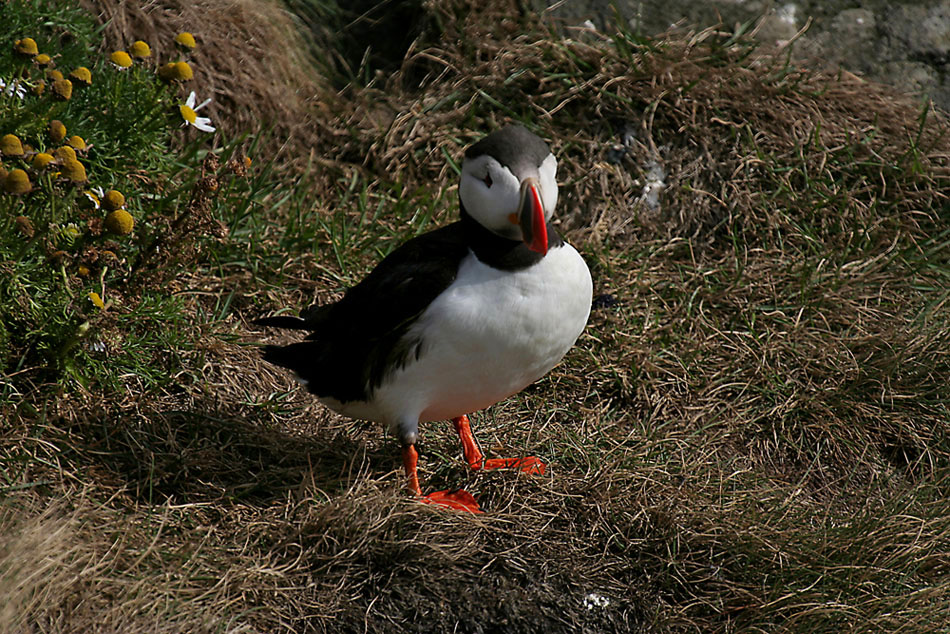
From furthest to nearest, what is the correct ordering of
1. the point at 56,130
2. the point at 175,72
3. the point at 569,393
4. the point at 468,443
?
the point at 569,393 → the point at 468,443 → the point at 175,72 → the point at 56,130

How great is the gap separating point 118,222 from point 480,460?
4.31ft

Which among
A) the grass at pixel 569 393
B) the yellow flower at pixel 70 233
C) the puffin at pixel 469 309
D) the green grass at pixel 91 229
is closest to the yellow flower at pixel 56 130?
the green grass at pixel 91 229

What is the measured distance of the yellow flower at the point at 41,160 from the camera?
2.79 meters

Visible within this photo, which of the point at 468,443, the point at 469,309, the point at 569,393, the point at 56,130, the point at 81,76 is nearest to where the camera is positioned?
the point at 469,309

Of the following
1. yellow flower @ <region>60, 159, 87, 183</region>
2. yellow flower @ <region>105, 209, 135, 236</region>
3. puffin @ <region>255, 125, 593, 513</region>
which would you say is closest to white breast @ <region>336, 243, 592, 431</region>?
puffin @ <region>255, 125, 593, 513</region>

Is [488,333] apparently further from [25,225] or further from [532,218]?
[25,225]

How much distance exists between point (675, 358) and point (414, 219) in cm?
126

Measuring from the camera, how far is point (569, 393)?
12.6ft

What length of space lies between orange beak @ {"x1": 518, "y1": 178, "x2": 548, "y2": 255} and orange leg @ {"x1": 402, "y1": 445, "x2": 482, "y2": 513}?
80 cm

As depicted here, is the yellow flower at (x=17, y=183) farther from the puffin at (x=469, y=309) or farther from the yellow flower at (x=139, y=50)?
the puffin at (x=469, y=309)

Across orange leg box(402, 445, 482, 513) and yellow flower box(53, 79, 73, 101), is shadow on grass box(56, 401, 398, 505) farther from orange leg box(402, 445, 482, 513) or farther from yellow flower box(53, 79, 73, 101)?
yellow flower box(53, 79, 73, 101)

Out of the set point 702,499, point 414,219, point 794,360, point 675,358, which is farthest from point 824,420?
point 414,219

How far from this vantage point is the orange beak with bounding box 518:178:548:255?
8.27 ft

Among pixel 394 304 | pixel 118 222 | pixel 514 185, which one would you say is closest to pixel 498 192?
pixel 514 185
